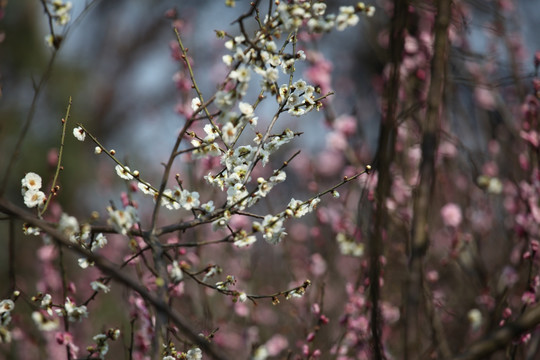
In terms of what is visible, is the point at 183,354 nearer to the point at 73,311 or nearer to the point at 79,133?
the point at 73,311

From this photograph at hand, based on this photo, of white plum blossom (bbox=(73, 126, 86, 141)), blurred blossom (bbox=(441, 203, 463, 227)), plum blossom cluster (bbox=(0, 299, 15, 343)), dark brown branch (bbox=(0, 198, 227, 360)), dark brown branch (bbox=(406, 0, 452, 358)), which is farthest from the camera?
blurred blossom (bbox=(441, 203, 463, 227))

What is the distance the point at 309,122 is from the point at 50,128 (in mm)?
6126

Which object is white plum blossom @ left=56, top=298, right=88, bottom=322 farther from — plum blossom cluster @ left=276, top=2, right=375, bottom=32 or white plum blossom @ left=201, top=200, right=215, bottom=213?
plum blossom cluster @ left=276, top=2, right=375, bottom=32

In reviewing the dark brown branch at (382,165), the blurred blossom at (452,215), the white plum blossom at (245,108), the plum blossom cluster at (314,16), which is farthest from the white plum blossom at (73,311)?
the blurred blossom at (452,215)

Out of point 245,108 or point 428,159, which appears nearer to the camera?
point 428,159

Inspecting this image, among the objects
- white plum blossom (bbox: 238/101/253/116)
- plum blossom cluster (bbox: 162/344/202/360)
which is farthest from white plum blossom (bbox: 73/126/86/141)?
plum blossom cluster (bbox: 162/344/202/360)

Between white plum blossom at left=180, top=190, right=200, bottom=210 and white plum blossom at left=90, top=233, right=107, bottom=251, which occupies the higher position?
white plum blossom at left=90, top=233, right=107, bottom=251

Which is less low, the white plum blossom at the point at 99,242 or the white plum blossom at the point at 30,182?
the white plum blossom at the point at 30,182

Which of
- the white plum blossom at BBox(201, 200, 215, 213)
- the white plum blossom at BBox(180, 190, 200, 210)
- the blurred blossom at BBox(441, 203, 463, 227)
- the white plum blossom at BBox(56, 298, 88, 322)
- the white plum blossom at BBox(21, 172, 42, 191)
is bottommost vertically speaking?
the blurred blossom at BBox(441, 203, 463, 227)

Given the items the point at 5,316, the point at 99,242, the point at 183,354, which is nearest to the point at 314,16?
the point at 99,242

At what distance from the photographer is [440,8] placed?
50.7 inches

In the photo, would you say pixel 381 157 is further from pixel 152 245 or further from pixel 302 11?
pixel 152 245

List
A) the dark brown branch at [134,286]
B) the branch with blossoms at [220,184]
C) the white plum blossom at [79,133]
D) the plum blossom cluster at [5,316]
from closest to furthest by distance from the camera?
1. the dark brown branch at [134,286]
2. the branch with blossoms at [220,184]
3. the plum blossom cluster at [5,316]
4. the white plum blossom at [79,133]

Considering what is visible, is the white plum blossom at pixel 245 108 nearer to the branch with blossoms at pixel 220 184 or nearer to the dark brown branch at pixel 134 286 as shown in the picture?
the branch with blossoms at pixel 220 184
